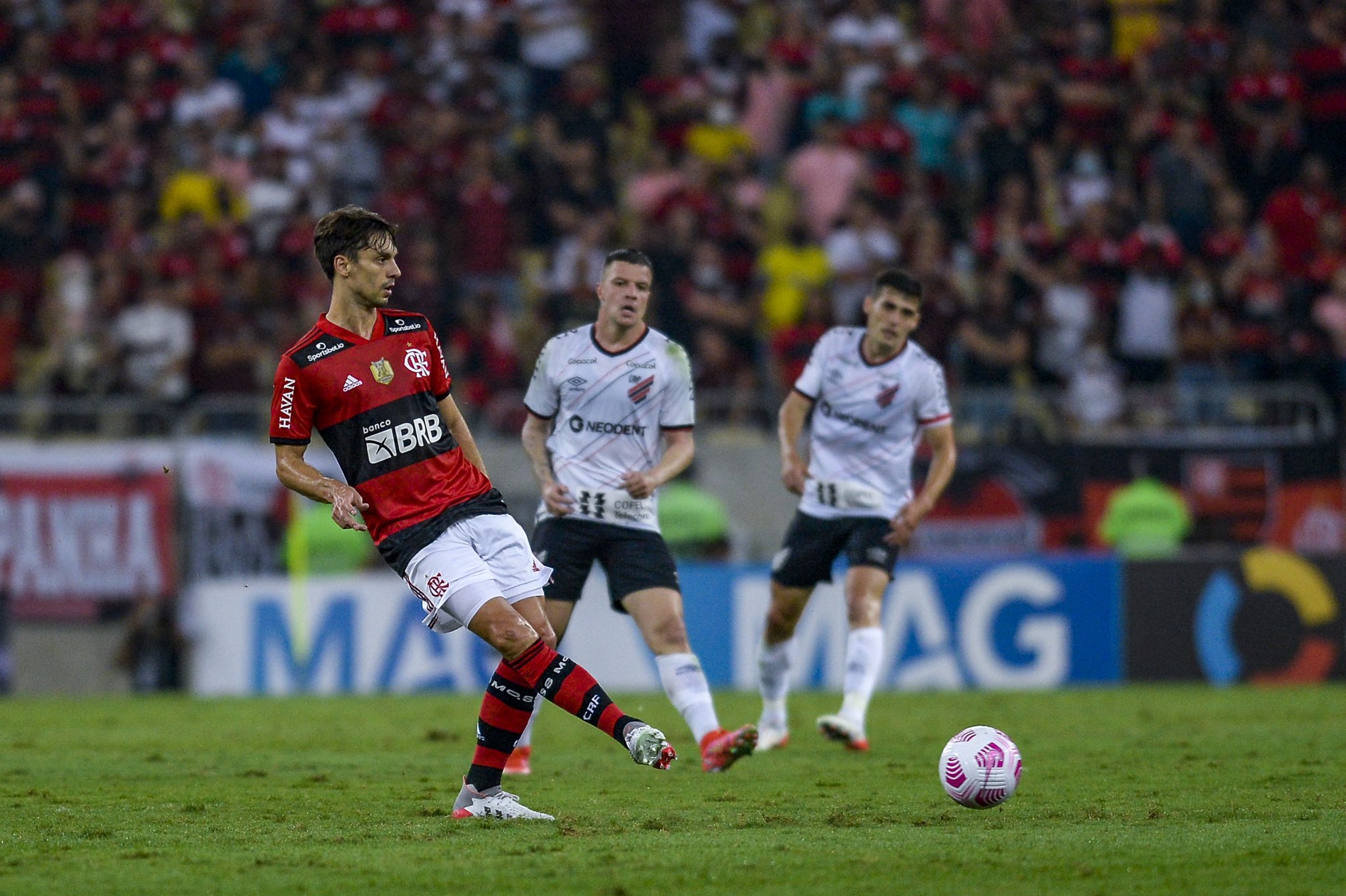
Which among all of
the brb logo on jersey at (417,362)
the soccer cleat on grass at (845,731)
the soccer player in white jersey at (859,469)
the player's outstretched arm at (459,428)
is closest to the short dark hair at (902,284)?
the soccer player in white jersey at (859,469)

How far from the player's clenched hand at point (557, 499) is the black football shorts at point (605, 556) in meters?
0.12

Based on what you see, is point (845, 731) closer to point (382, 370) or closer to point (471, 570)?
point (471, 570)

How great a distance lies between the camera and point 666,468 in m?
9.97

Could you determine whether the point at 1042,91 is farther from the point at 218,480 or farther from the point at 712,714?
the point at 712,714

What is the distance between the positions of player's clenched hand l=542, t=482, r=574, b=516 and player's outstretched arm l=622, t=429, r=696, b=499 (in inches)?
12.5

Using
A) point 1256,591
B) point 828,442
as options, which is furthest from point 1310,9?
point 828,442

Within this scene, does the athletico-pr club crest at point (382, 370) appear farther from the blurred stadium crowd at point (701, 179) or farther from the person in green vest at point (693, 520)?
the blurred stadium crowd at point (701, 179)

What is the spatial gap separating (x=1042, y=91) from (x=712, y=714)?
44.5 feet

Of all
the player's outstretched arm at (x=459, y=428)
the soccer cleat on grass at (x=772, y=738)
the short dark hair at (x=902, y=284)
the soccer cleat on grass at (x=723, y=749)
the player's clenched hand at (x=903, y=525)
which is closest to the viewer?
the player's outstretched arm at (x=459, y=428)

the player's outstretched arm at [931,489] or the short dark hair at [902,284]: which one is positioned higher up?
the short dark hair at [902,284]

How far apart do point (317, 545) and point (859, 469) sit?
8.04 m

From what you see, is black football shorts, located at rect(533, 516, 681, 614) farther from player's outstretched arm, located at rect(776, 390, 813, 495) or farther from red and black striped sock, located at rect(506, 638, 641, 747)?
red and black striped sock, located at rect(506, 638, 641, 747)

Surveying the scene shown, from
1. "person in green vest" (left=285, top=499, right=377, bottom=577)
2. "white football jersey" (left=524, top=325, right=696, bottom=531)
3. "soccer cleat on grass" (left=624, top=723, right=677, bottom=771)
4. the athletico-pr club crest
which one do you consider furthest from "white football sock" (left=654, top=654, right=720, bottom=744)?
"person in green vest" (left=285, top=499, right=377, bottom=577)

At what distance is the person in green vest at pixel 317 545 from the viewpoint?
59.2 feet
